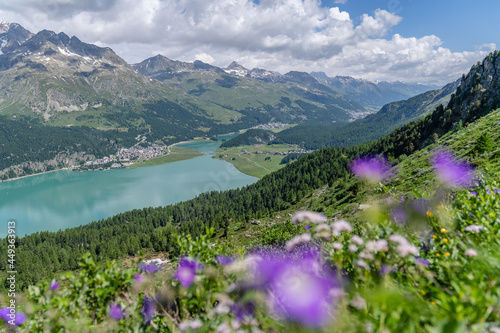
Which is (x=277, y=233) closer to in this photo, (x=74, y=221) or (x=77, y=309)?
(x=77, y=309)

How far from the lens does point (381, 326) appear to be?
2.19 metres

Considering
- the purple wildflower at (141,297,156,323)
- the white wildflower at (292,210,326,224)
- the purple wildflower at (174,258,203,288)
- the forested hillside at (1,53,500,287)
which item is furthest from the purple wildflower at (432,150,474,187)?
the forested hillside at (1,53,500,287)

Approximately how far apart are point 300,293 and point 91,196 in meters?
188

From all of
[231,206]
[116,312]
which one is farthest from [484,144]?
[231,206]

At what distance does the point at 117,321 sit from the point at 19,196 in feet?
737

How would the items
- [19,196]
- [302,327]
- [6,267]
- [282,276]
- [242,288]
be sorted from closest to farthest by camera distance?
[302,327] → [282,276] → [242,288] → [6,267] → [19,196]

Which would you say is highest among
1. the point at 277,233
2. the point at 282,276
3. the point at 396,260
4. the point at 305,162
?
the point at 396,260

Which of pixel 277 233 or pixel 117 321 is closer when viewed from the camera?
pixel 117 321

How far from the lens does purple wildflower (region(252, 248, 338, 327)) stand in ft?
9.02

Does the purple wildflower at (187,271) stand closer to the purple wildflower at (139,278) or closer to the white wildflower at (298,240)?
the purple wildflower at (139,278)

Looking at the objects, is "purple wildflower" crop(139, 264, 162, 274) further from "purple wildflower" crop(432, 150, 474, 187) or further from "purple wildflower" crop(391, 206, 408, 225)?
"purple wildflower" crop(432, 150, 474, 187)

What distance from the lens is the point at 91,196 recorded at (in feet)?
524

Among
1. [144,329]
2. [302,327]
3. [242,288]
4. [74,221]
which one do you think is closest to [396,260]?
[302,327]

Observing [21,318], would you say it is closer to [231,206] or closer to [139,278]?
[139,278]
